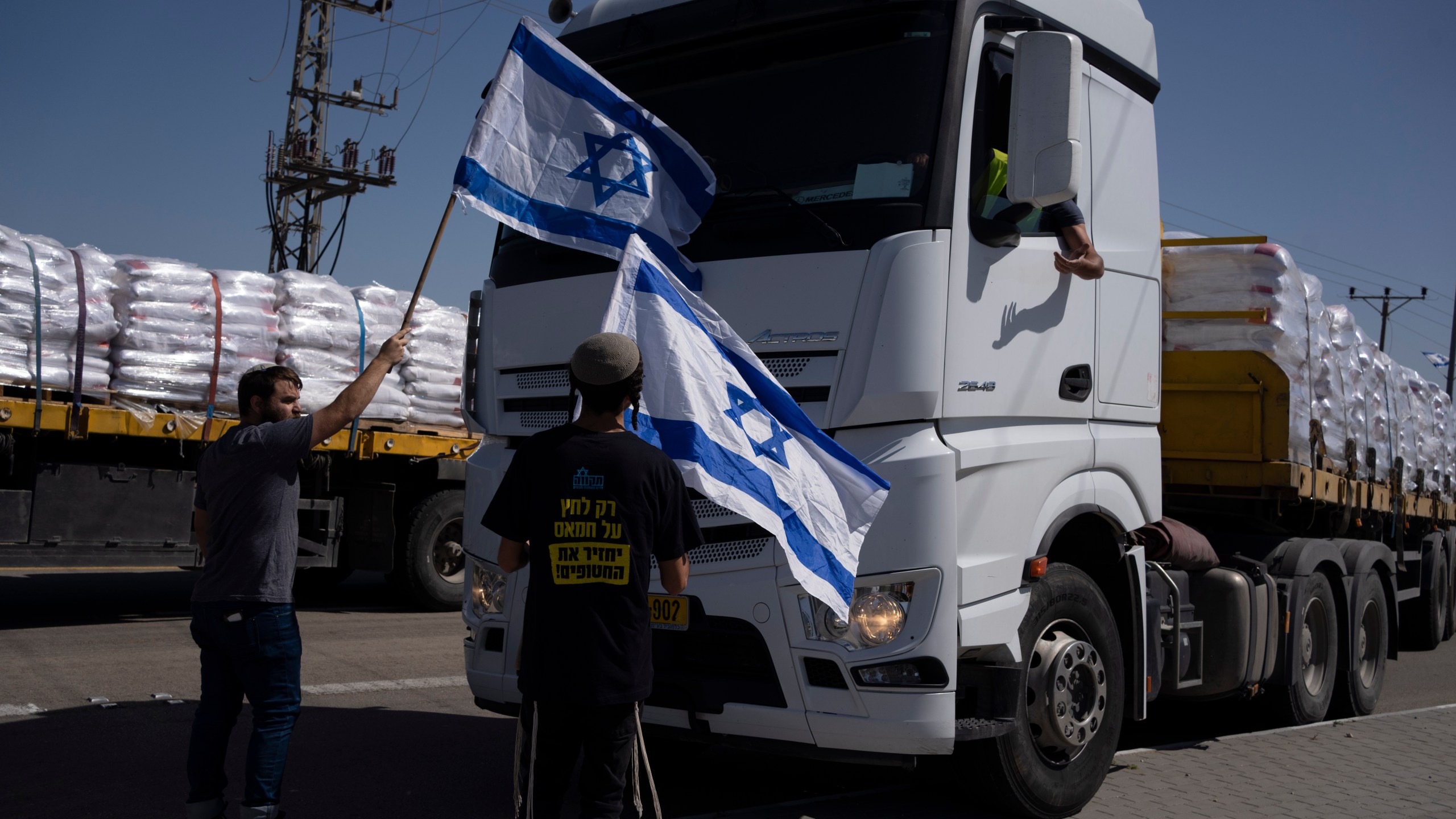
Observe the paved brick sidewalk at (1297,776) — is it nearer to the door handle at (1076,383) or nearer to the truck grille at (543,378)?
the door handle at (1076,383)

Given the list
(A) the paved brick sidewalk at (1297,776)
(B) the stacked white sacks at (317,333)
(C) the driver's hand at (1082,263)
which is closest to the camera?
(C) the driver's hand at (1082,263)

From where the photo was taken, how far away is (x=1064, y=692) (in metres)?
4.73

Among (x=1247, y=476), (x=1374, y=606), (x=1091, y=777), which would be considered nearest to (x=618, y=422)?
(x=1091, y=777)

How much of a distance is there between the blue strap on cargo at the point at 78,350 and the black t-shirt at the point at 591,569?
678 centimetres

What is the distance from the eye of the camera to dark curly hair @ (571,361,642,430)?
329cm

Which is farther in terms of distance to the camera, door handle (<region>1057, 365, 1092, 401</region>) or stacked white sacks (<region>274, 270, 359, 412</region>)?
stacked white sacks (<region>274, 270, 359, 412</region>)

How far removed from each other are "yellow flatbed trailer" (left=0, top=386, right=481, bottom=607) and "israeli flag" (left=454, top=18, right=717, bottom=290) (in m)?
4.81

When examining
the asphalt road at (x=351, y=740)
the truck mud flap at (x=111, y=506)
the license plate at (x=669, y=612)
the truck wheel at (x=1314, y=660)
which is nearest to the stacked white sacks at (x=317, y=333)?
Answer: the truck mud flap at (x=111, y=506)

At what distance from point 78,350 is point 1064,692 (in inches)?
290

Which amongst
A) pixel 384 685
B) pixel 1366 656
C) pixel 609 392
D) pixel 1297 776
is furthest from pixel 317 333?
pixel 1366 656

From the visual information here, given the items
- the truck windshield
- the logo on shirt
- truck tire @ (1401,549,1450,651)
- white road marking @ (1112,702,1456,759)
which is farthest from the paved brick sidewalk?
truck tire @ (1401,549,1450,651)

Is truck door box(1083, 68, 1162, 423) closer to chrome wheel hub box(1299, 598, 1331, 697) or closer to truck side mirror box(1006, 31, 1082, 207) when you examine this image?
truck side mirror box(1006, 31, 1082, 207)

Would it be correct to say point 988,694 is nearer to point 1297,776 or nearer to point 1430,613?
point 1297,776

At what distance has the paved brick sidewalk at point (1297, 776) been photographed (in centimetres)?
520
